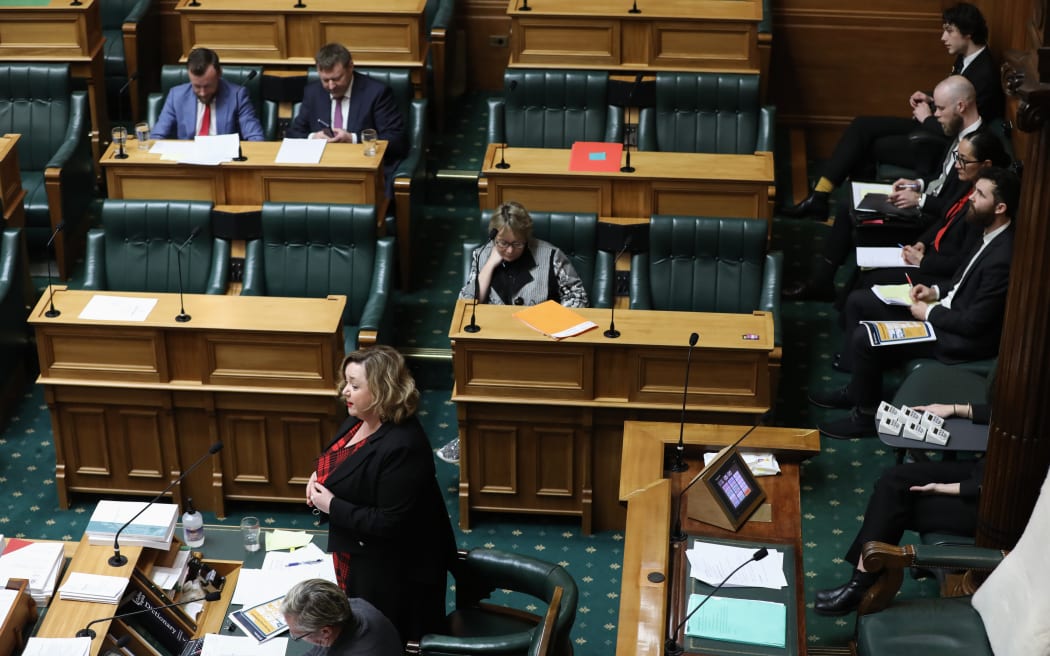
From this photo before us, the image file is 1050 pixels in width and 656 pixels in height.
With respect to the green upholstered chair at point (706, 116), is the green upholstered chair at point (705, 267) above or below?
below

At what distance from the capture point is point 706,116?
673cm

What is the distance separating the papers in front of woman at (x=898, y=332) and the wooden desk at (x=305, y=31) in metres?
2.89

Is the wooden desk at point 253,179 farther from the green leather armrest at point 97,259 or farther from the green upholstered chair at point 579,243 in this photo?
the green upholstered chair at point 579,243

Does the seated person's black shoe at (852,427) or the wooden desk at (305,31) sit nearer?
the seated person's black shoe at (852,427)

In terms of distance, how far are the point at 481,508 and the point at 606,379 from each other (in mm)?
722

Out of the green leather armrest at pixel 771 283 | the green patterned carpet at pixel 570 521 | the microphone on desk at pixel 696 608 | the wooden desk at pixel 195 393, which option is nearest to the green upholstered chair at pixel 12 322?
the green patterned carpet at pixel 570 521

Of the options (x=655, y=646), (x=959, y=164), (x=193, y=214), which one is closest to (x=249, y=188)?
(x=193, y=214)

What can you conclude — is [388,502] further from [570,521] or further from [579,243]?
[579,243]

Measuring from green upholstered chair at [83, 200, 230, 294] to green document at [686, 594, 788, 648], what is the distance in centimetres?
311

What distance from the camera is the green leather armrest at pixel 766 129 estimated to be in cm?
662

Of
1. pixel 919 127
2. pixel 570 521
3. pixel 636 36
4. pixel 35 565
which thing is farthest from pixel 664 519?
pixel 636 36

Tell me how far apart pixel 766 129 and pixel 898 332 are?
5.66ft

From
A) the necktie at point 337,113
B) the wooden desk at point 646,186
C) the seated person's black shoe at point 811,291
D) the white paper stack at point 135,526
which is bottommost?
the white paper stack at point 135,526

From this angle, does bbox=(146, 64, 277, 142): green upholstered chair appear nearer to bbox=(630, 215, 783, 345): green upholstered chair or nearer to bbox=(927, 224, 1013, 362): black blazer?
bbox=(630, 215, 783, 345): green upholstered chair
